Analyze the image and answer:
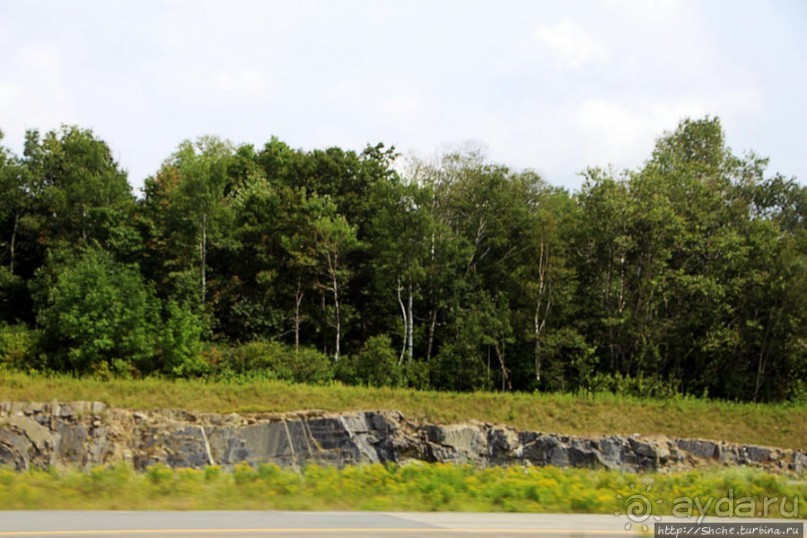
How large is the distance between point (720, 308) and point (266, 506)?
31496 mm

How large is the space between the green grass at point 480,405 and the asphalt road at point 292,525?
66.7 feet

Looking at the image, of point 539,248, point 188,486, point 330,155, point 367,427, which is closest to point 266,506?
point 188,486

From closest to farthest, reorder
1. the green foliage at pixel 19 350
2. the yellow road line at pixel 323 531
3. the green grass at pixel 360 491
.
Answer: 1. the yellow road line at pixel 323 531
2. the green grass at pixel 360 491
3. the green foliage at pixel 19 350

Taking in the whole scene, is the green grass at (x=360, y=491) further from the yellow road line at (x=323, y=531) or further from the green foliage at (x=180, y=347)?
the green foliage at (x=180, y=347)

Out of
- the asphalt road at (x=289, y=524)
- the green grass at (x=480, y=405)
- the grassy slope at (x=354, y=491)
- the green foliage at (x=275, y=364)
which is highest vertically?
the asphalt road at (x=289, y=524)

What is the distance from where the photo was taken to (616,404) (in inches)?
1330

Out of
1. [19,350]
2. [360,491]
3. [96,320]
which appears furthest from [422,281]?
[360,491]

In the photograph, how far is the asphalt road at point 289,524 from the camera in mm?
8188

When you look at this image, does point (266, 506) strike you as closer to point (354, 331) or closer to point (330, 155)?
point (354, 331)

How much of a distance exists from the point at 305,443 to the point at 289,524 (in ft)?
68.1

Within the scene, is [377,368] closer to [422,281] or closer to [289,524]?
[422,281]

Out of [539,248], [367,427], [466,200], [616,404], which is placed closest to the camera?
[367,427]

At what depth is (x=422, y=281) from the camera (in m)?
40.7

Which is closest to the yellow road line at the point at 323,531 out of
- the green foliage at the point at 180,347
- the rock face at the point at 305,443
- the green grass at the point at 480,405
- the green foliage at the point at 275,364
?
the rock face at the point at 305,443
